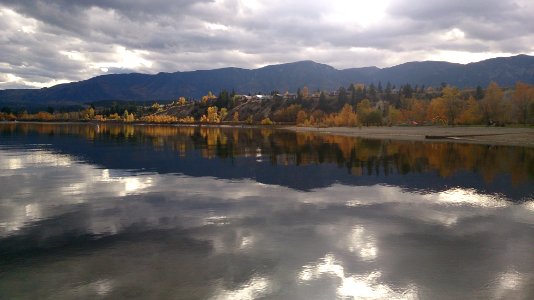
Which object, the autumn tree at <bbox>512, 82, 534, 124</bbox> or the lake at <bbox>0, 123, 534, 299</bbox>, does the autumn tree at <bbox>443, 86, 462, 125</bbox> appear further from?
the lake at <bbox>0, 123, 534, 299</bbox>

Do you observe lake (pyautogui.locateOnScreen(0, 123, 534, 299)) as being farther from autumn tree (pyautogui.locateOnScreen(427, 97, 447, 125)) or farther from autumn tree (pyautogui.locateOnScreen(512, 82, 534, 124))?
autumn tree (pyautogui.locateOnScreen(427, 97, 447, 125))

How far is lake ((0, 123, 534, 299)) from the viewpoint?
16328mm

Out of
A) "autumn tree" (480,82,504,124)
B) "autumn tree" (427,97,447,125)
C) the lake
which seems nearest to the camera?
the lake

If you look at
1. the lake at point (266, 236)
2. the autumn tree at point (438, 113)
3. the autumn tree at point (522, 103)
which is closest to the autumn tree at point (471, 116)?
the autumn tree at point (438, 113)

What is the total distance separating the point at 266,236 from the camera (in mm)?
23062

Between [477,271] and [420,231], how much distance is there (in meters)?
6.44

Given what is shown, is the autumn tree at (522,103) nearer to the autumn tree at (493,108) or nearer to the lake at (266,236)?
the autumn tree at (493,108)

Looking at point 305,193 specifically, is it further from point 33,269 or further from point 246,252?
point 33,269

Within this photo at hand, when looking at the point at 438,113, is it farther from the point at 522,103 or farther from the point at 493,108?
the point at 522,103

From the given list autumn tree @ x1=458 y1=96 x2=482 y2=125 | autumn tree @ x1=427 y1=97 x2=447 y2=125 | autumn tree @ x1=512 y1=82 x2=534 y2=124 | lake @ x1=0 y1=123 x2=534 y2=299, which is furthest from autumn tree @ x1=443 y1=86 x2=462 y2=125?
lake @ x1=0 y1=123 x2=534 y2=299

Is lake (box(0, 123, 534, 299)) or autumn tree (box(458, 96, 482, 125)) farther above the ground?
autumn tree (box(458, 96, 482, 125))

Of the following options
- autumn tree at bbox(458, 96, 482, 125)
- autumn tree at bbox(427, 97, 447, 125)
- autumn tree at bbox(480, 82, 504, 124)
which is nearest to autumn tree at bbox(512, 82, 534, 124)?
autumn tree at bbox(480, 82, 504, 124)

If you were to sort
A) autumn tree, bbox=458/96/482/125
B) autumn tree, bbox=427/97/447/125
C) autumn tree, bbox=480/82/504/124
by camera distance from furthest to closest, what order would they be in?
autumn tree, bbox=427/97/447/125, autumn tree, bbox=458/96/482/125, autumn tree, bbox=480/82/504/124

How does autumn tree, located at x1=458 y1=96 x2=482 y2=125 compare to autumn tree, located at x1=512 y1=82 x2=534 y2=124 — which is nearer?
autumn tree, located at x1=512 y1=82 x2=534 y2=124
